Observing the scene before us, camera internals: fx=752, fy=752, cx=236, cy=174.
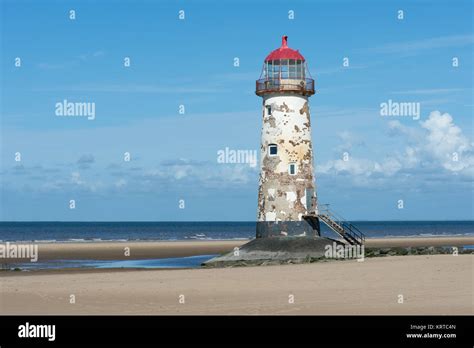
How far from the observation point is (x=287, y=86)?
4197 centimetres

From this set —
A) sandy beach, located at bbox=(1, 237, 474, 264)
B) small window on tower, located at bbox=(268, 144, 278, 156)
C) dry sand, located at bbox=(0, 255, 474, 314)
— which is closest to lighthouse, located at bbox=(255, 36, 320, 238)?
small window on tower, located at bbox=(268, 144, 278, 156)

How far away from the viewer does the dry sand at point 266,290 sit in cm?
2161

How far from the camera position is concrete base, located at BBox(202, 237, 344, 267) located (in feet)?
133

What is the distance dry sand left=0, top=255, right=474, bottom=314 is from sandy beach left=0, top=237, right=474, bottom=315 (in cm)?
3

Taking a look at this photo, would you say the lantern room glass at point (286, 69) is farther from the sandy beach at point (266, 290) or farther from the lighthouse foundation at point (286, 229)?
the sandy beach at point (266, 290)

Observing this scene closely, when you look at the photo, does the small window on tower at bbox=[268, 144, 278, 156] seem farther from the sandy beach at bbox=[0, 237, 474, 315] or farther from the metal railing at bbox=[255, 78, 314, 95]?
the sandy beach at bbox=[0, 237, 474, 315]

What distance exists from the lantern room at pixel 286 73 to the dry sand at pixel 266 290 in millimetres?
11398

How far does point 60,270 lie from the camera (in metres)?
40.6

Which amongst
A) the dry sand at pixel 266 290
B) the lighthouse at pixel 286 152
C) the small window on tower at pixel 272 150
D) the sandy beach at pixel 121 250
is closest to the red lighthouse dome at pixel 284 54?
the lighthouse at pixel 286 152

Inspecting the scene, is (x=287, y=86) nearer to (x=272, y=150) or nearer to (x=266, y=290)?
(x=272, y=150)
